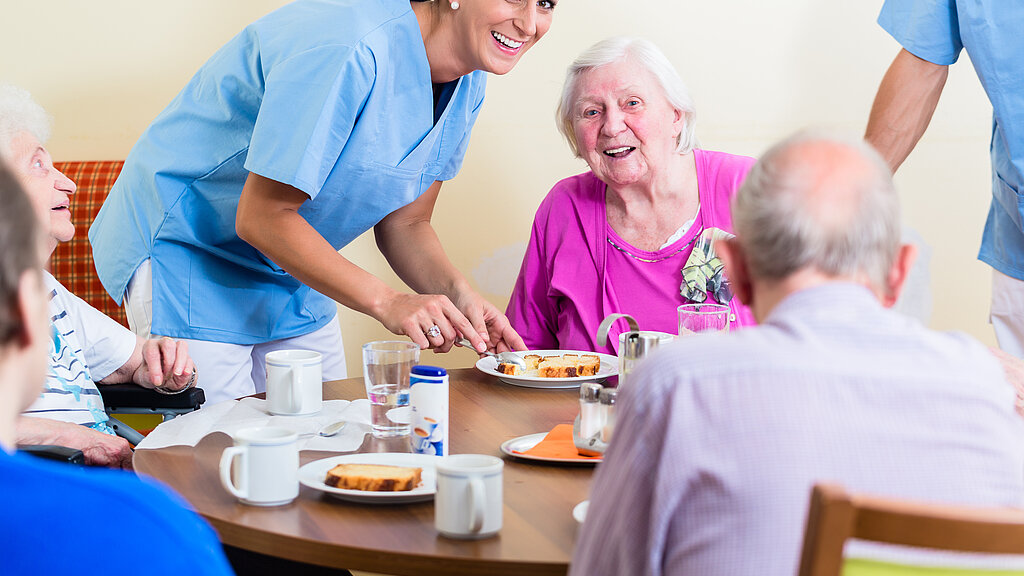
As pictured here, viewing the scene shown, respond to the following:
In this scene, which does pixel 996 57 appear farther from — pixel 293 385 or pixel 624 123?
pixel 293 385

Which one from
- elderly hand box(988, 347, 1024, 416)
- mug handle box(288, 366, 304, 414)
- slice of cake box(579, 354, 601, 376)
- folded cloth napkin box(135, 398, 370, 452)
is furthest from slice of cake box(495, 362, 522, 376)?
elderly hand box(988, 347, 1024, 416)

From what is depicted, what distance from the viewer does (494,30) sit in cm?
192

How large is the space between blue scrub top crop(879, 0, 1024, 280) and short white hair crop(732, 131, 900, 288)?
1.35 meters

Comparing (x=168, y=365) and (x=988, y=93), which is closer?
(x=168, y=365)

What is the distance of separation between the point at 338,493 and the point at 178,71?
1993mm

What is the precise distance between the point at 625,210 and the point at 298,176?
0.83 m

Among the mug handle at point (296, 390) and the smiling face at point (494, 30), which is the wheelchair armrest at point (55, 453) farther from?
the smiling face at point (494, 30)

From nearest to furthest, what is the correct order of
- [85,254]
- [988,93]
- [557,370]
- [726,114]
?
[557,370] < [988,93] < [85,254] < [726,114]

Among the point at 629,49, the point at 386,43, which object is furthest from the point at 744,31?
the point at 386,43

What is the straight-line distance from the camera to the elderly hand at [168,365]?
1789mm

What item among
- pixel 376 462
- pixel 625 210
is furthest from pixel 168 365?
pixel 625 210

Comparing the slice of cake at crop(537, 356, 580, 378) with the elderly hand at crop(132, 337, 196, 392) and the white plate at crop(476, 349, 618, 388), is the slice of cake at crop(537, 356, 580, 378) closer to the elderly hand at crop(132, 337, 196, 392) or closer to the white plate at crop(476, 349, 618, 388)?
the white plate at crop(476, 349, 618, 388)

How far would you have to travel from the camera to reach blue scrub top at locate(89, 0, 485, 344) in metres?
1.73

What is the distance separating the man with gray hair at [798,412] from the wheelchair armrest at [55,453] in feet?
2.61
